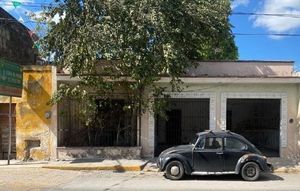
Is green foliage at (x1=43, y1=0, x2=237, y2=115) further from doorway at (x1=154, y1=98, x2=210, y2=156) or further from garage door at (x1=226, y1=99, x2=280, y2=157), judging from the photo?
doorway at (x1=154, y1=98, x2=210, y2=156)

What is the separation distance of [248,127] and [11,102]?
11.8 meters

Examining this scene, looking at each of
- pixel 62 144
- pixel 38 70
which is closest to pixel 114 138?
pixel 62 144

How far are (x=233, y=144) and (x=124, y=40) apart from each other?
5.59 metres

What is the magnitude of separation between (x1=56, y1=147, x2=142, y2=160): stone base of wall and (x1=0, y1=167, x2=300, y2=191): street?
235cm

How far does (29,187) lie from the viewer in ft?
47.7

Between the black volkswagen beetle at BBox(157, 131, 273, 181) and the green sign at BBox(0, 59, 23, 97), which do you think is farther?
the green sign at BBox(0, 59, 23, 97)

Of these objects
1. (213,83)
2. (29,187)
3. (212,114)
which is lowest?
(29,187)

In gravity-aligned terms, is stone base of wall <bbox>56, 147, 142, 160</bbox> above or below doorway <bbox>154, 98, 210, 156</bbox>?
below

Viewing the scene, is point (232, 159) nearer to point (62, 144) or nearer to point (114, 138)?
point (114, 138)

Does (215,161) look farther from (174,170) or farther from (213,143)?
(174,170)

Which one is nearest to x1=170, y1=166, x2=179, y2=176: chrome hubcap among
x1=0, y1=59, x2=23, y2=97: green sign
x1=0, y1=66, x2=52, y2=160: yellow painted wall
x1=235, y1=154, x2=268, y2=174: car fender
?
x1=235, y1=154, x2=268, y2=174: car fender

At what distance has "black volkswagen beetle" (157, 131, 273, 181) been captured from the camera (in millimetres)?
15875

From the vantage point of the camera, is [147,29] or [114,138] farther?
[114,138]

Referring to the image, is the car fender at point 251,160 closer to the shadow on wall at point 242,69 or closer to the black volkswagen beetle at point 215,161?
the black volkswagen beetle at point 215,161
